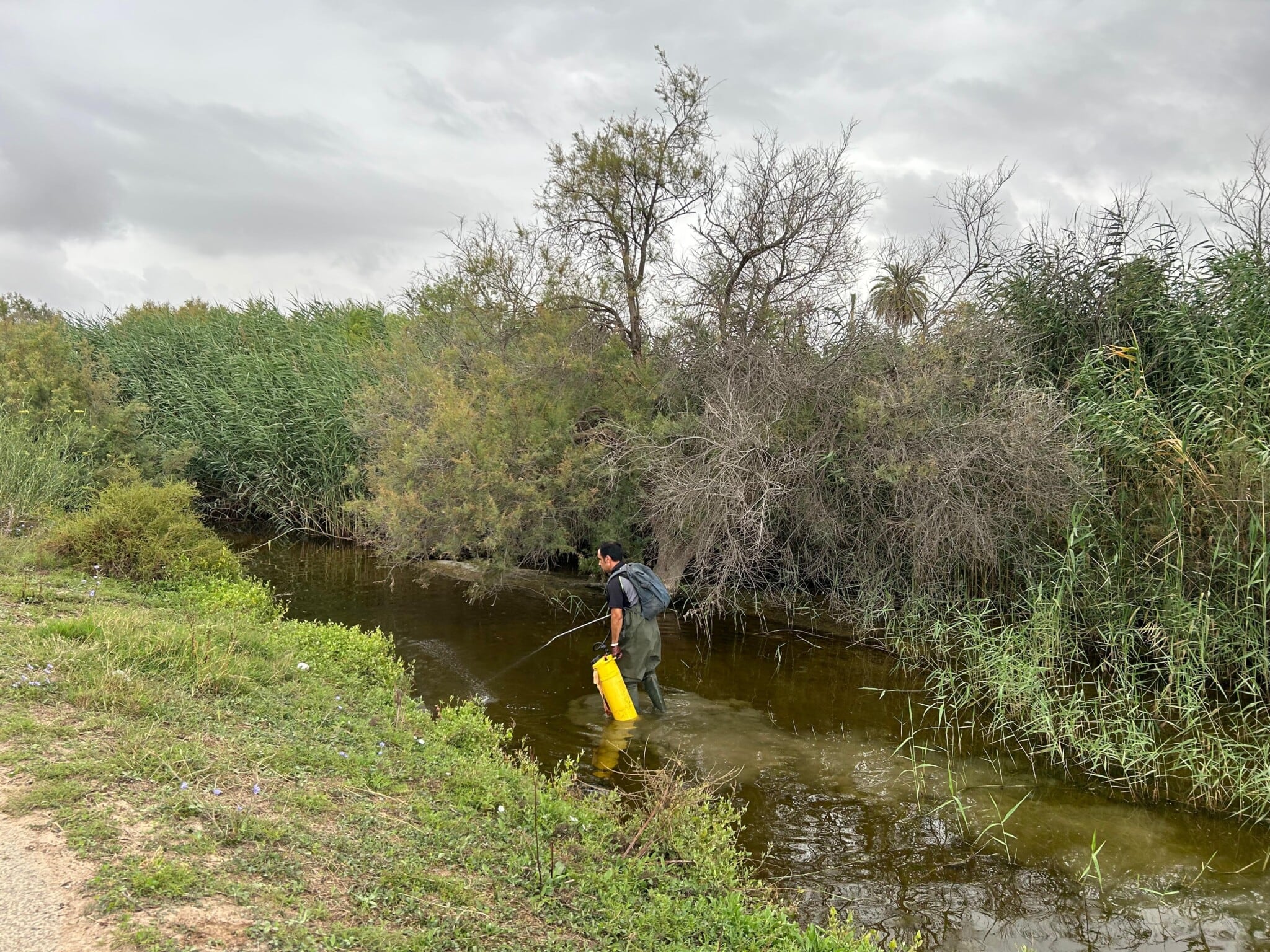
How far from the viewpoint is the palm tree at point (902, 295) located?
10750 mm

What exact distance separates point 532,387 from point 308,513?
23.4 ft

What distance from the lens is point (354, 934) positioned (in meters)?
3.19

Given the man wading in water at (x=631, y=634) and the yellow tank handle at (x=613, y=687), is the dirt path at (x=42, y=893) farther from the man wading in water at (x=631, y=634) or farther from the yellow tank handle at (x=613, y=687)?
the man wading in water at (x=631, y=634)

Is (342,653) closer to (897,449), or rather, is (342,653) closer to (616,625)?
(616,625)

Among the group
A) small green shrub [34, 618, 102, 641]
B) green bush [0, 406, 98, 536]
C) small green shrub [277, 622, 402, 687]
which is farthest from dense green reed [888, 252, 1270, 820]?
green bush [0, 406, 98, 536]

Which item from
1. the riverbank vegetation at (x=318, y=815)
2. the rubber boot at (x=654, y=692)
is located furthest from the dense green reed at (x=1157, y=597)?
the riverbank vegetation at (x=318, y=815)

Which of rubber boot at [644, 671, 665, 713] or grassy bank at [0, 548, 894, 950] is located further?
rubber boot at [644, 671, 665, 713]

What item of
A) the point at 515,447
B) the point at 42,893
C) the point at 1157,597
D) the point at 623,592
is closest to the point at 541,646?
the point at 515,447

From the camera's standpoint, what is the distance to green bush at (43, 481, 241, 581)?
957 cm

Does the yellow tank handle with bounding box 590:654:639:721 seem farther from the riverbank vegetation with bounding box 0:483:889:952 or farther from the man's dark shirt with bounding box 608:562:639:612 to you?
the riverbank vegetation with bounding box 0:483:889:952

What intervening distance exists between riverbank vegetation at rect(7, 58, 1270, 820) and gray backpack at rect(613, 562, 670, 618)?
176 cm

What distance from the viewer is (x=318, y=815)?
13.8ft

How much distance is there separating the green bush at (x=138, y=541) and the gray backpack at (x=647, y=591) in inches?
226

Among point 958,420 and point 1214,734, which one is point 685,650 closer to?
point 958,420
